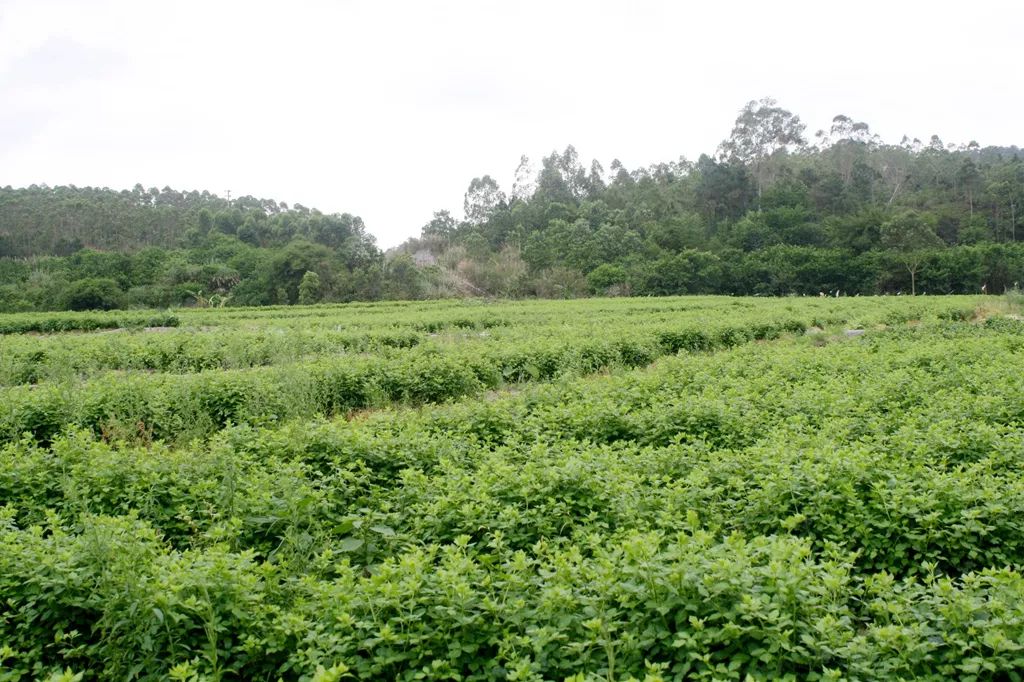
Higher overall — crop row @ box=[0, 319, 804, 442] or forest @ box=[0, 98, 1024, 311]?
forest @ box=[0, 98, 1024, 311]

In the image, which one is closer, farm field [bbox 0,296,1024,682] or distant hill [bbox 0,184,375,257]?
farm field [bbox 0,296,1024,682]

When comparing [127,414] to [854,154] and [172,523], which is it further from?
[854,154]

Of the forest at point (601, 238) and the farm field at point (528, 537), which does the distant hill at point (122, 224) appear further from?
the farm field at point (528, 537)

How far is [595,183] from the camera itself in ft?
269

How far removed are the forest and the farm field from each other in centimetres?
4030

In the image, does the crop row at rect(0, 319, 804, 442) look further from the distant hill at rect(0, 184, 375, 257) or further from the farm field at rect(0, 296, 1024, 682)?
the distant hill at rect(0, 184, 375, 257)

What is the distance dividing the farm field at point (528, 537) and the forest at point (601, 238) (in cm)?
4030

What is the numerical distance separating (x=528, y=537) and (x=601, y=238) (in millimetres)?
56005

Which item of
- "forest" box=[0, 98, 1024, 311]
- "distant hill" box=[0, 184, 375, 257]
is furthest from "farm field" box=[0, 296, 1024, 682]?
"distant hill" box=[0, 184, 375, 257]

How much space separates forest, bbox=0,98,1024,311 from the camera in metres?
48.3

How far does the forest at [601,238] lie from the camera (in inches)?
1903

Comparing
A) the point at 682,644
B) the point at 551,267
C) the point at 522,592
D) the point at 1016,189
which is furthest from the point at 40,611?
the point at 1016,189

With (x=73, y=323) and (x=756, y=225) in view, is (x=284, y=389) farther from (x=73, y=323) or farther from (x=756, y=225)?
(x=756, y=225)

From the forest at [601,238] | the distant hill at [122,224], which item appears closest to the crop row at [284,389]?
the forest at [601,238]
